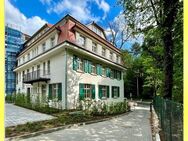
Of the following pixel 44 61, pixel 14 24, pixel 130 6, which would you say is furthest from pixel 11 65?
pixel 130 6

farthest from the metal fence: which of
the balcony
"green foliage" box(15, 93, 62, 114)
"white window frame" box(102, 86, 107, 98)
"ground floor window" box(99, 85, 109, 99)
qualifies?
"white window frame" box(102, 86, 107, 98)

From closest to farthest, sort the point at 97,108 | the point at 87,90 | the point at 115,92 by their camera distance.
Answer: the point at 97,108 < the point at 87,90 < the point at 115,92

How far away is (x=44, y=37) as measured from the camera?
22.8m

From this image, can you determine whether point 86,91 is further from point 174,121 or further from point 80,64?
point 174,121

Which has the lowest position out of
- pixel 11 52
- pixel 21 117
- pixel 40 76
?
pixel 21 117

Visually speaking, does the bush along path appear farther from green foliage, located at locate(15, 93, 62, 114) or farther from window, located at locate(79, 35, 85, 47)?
window, located at locate(79, 35, 85, 47)

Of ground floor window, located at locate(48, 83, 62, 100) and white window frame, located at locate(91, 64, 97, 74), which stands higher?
white window frame, located at locate(91, 64, 97, 74)

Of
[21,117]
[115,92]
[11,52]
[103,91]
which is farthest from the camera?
[11,52]

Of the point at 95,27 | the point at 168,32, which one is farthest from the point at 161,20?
the point at 95,27

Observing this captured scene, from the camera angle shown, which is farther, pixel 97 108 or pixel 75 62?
pixel 75 62

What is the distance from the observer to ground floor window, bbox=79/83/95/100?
809 inches

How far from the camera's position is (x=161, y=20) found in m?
11.6

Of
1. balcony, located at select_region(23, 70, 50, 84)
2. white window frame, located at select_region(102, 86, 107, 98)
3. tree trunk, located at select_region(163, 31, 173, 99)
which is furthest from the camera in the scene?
white window frame, located at select_region(102, 86, 107, 98)

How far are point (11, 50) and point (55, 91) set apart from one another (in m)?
27.6
